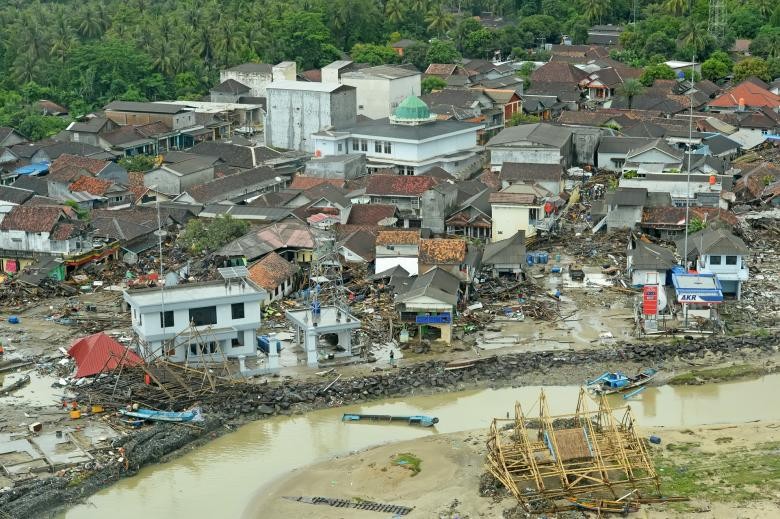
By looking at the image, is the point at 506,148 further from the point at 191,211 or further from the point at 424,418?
the point at 424,418

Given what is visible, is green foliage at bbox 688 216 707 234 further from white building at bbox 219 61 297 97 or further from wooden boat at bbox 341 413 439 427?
white building at bbox 219 61 297 97

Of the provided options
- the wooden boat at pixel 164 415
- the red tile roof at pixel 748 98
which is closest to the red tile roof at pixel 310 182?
the wooden boat at pixel 164 415

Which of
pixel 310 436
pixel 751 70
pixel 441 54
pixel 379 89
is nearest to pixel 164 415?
pixel 310 436

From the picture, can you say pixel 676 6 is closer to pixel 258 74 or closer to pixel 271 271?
pixel 258 74

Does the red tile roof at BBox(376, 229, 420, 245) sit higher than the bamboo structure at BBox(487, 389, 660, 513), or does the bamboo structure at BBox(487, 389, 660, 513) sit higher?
the red tile roof at BBox(376, 229, 420, 245)

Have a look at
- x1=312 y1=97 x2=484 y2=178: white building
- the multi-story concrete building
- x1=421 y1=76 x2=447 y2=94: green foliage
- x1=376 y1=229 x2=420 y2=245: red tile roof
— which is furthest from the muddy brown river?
x1=421 y1=76 x2=447 y2=94: green foliage

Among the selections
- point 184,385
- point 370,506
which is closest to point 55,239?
point 184,385

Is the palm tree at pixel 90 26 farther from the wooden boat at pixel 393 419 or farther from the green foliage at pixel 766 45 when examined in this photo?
the wooden boat at pixel 393 419
